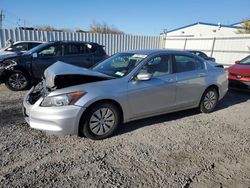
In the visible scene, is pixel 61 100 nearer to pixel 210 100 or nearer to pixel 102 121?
pixel 102 121

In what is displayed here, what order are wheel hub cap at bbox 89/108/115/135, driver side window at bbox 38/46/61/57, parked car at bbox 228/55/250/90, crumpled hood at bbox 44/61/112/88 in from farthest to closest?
driver side window at bbox 38/46/61/57 → parked car at bbox 228/55/250/90 → wheel hub cap at bbox 89/108/115/135 → crumpled hood at bbox 44/61/112/88

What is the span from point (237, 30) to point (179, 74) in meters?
25.3

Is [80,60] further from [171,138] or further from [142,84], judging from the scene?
[171,138]

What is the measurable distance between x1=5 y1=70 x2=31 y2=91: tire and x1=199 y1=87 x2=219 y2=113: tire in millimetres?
5337

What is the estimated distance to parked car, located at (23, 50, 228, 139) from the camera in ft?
12.1

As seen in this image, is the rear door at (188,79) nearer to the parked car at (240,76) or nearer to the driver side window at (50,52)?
the parked car at (240,76)

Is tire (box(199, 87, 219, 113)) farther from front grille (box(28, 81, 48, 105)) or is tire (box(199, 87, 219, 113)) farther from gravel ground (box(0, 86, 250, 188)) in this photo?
front grille (box(28, 81, 48, 105))

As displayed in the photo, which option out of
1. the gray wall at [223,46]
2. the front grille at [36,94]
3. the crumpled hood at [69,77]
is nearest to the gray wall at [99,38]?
the gray wall at [223,46]

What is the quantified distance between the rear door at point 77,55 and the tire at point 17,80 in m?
1.38

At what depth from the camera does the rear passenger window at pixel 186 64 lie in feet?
16.4

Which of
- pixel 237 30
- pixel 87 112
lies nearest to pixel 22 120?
pixel 87 112

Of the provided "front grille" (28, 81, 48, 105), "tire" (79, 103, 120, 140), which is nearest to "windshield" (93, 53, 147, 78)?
"tire" (79, 103, 120, 140)

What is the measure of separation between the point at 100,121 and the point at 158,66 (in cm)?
165

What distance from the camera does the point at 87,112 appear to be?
12.6 feet
